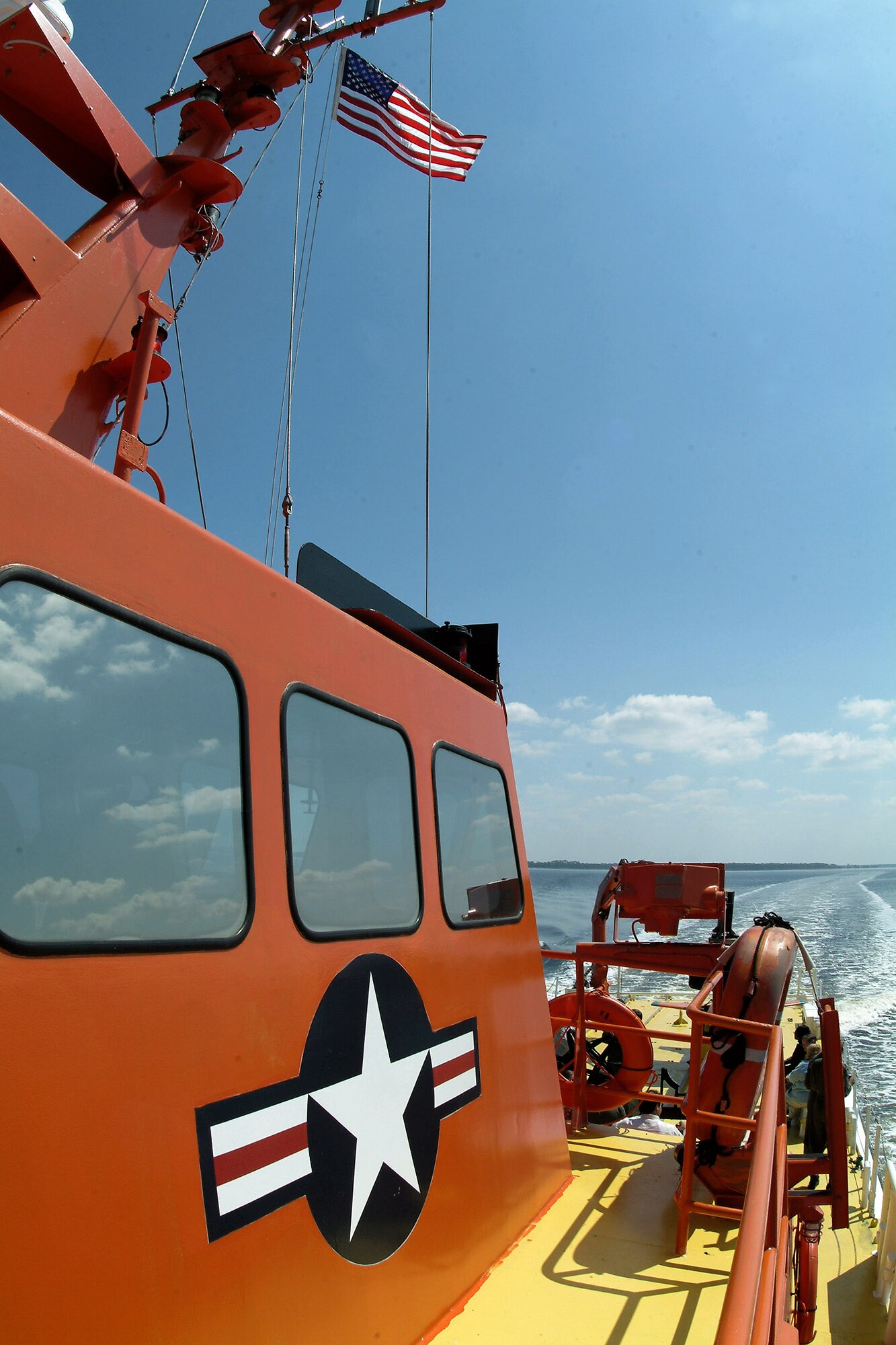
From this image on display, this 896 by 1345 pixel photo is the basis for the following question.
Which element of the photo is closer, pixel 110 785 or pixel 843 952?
pixel 110 785

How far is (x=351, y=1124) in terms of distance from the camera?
2.42 metres

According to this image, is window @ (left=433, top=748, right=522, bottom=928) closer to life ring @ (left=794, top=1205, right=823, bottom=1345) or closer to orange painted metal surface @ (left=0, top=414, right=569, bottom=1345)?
orange painted metal surface @ (left=0, top=414, right=569, bottom=1345)

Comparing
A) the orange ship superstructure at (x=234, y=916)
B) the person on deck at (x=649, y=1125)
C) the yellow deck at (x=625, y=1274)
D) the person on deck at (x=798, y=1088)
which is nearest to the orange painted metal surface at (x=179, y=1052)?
the orange ship superstructure at (x=234, y=916)

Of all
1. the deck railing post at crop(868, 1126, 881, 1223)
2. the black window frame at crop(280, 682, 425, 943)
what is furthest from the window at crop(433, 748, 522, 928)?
the deck railing post at crop(868, 1126, 881, 1223)

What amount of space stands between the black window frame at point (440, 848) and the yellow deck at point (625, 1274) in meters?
1.30

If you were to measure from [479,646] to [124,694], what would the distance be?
2.70 m

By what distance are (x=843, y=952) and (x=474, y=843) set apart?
25052mm

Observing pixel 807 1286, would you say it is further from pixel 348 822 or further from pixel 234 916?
pixel 234 916

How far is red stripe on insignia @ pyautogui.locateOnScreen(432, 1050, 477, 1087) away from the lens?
118 inches

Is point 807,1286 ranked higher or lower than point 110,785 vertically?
lower

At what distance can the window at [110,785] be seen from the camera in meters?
1.62

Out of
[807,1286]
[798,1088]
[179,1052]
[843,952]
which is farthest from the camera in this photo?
[843,952]

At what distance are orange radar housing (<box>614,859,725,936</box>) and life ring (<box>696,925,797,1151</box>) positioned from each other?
16.4ft

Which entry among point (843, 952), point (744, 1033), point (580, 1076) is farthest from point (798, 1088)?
point (843, 952)
